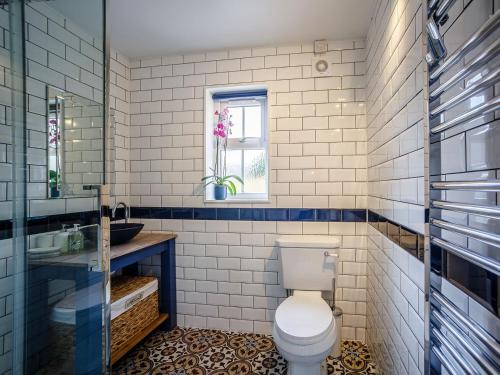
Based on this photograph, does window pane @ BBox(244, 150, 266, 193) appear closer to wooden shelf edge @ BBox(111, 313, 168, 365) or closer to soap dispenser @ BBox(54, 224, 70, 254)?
wooden shelf edge @ BBox(111, 313, 168, 365)

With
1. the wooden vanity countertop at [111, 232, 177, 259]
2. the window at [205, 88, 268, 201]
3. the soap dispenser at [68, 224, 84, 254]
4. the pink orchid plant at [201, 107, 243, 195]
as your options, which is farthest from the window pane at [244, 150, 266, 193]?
the soap dispenser at [68, 224, 84, 254]

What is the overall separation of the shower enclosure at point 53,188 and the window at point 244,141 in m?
1.12

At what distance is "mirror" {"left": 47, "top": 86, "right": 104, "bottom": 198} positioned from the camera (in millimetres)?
1285

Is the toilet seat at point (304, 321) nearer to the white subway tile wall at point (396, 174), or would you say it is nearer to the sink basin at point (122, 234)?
the white subway tile wall at point (396, 174)

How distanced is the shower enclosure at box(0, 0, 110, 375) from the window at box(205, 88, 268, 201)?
3.67 feet

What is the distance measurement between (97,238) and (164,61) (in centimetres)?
171

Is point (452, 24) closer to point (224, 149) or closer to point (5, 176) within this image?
point (5, 176)

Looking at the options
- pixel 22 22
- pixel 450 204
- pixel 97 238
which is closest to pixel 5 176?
pixel 97 238

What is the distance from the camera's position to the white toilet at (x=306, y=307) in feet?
4.43

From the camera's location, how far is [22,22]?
3.75 feet

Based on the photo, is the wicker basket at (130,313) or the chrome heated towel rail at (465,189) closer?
the chrome heated towel rail at (465,189)

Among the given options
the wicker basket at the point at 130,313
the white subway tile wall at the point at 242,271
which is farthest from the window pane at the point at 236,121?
the wicker basket at the point at 130,313

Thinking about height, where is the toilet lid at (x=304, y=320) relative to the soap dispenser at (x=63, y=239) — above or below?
below

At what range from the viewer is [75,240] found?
1.32 m
